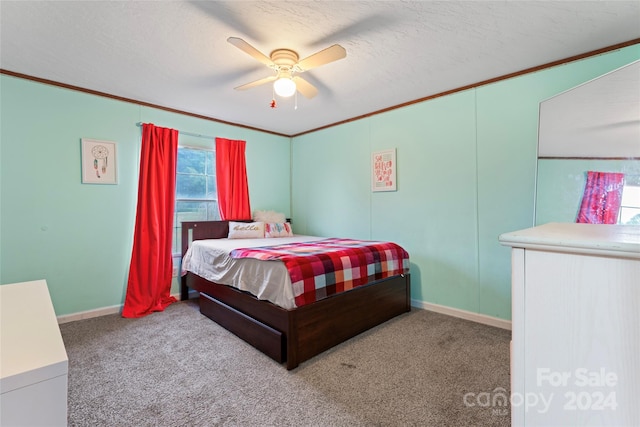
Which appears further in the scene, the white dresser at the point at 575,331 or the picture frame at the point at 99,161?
the picture frame at the point at 99,161

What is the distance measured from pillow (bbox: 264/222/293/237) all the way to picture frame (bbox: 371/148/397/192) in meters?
1.34

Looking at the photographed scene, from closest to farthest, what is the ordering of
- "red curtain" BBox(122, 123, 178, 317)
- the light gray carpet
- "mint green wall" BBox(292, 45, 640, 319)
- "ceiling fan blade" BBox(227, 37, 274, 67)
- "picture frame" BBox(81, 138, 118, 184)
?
the light gray carpet, "ceiling fan blade" BBox(227, 37, 274, 67), "mint green wall" BBox(292, 45, 640, 319), "picture frame" BBox(81, 138, 118, 184), "red curtain" BBox(122, 123, 178, 317)

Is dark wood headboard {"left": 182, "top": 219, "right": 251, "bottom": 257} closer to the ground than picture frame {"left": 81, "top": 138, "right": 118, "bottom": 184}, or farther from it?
closer to the ground

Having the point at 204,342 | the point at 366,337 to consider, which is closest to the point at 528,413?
the point at 366,337

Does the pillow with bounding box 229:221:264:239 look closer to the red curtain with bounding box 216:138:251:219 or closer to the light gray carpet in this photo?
the red curtain with bounding box 216:138:251:219

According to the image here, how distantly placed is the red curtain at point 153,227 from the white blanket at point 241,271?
314 millimetres

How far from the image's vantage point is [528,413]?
0.65 metres

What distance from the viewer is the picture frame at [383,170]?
3.43 metres

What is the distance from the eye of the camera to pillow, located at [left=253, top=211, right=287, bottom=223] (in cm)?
416

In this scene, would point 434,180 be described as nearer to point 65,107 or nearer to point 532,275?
point 532,275

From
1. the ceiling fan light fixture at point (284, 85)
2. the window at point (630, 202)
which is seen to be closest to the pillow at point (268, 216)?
the ceiling fan light fixture at point (284, 85)

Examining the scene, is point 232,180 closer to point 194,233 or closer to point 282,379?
point 194,233

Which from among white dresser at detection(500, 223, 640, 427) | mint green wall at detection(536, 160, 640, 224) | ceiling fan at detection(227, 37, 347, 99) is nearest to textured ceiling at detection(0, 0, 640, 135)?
ceiling fan at detection(227, 37, 347, 99)

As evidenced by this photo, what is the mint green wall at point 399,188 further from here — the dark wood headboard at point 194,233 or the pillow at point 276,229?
the pillow at point 276,229
